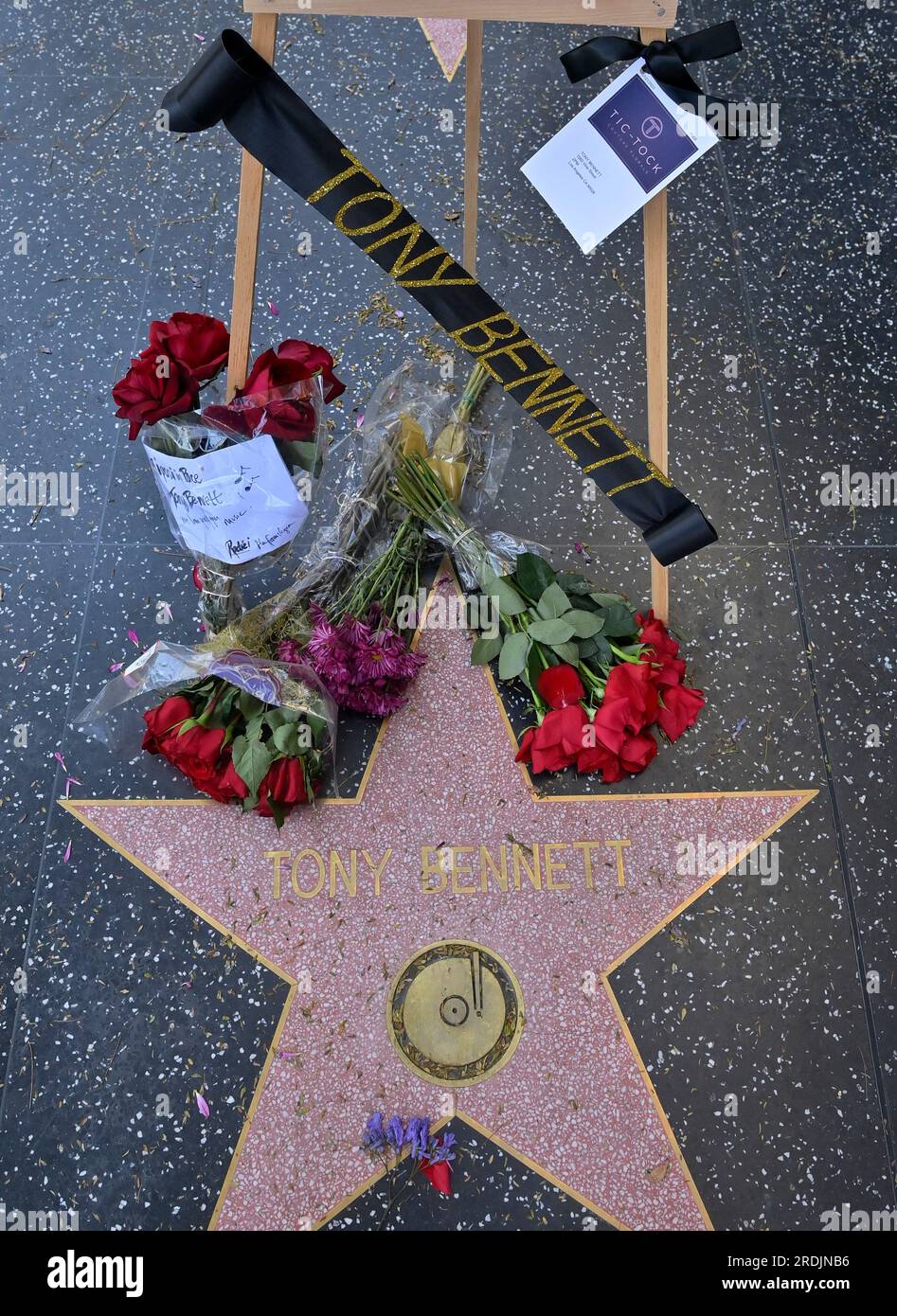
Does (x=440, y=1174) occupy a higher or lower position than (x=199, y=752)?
lower

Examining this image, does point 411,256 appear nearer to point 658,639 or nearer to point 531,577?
point 531,577

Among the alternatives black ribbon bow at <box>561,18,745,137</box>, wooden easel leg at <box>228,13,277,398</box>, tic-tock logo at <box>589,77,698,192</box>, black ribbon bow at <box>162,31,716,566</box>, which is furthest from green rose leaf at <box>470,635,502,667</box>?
black ribbon bow at <box>561,18,745,137</box>

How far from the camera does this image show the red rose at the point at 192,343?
1.53 m

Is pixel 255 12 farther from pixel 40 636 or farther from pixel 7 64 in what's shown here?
pixel 7 64

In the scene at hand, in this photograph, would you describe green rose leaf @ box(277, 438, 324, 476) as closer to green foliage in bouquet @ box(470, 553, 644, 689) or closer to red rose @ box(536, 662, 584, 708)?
green foliage in bouquet @ box(470, 553, 644, 689)

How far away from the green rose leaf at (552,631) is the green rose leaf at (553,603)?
13 mm

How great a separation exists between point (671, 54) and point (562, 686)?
2.96 ft

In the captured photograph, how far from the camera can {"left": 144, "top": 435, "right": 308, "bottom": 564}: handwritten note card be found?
1479mm

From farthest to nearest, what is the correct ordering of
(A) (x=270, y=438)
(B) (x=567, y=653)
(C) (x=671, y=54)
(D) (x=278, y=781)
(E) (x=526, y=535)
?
(E) (x=526, y=535) → (B) (x=567, y=653) → (D) (x=278, y=781) → (A) (x=270, y=438) → (C) (x=671, y=54)

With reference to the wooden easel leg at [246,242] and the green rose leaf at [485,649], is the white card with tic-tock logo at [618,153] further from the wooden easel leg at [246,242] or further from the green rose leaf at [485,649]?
the green rose leaf at [485,649]

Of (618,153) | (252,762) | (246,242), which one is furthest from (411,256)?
(252,762)

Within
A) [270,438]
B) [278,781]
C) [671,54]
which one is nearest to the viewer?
[671,54]

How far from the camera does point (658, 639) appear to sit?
1.70 metres
